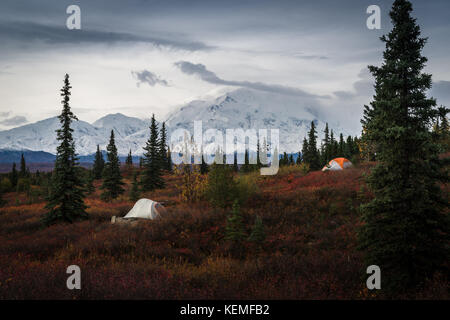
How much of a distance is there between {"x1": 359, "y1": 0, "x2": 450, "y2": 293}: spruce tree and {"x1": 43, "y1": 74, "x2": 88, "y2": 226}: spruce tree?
17363mm

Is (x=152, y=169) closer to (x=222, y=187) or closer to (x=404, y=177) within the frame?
(x=222, y=187)

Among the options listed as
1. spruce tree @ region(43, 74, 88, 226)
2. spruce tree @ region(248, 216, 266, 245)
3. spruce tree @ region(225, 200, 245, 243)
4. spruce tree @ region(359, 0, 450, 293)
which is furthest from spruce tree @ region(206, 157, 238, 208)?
spruce tree @ region(359, 0, 450, 293)

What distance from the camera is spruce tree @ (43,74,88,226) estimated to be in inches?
699

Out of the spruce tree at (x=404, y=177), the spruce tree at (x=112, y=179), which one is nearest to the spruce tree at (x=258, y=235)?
the spruce tree at (x=404, y=177)

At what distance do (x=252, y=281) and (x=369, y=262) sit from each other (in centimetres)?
325

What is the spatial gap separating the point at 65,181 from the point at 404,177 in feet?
62.2

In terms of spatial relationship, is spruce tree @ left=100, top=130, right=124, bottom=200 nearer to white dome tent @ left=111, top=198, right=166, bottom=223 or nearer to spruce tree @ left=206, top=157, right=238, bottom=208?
white dome tent @ left=111, top=198, right=166, bottom=223

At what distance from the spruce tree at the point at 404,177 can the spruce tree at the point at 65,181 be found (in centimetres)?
1736

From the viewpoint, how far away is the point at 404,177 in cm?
721

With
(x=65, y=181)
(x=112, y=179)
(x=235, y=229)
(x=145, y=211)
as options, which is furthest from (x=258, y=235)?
(x=112, y=179)

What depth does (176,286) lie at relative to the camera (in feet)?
21.7

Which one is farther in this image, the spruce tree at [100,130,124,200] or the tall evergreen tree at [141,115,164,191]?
the tall evergreen tree at [141,115,164,191]
